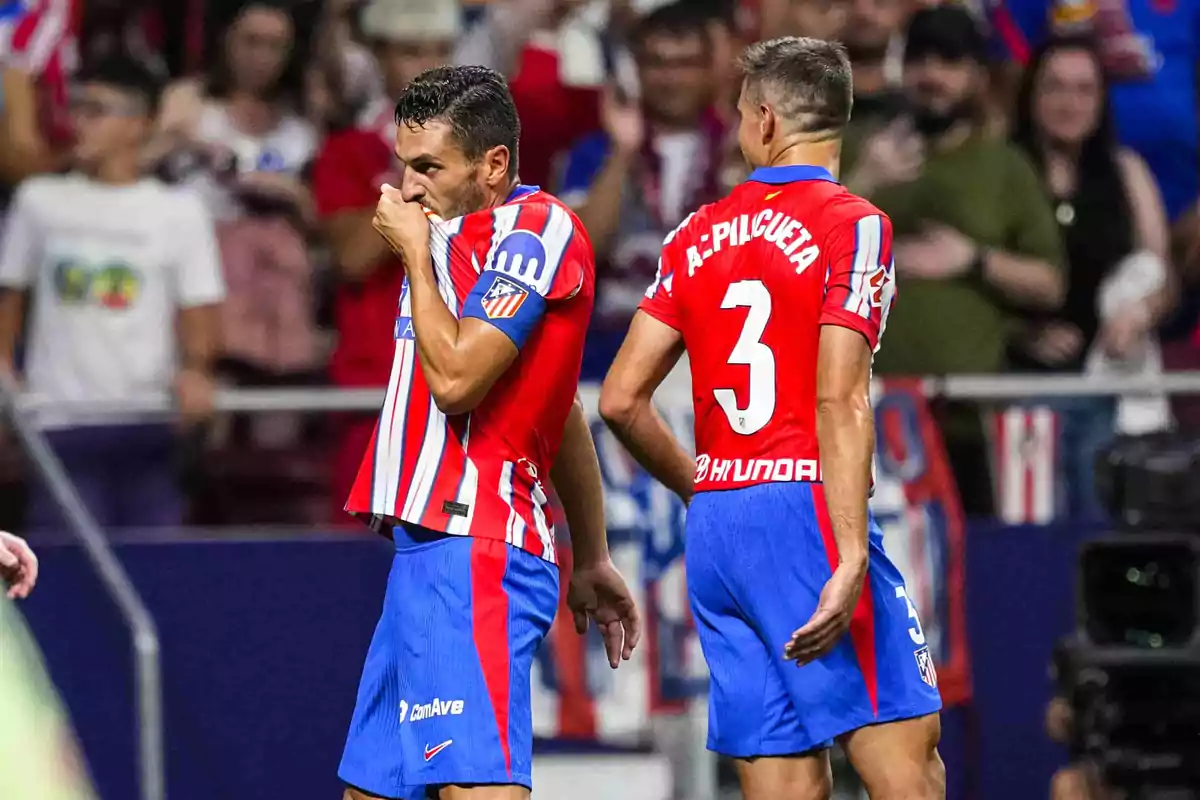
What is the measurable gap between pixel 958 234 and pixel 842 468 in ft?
12.1

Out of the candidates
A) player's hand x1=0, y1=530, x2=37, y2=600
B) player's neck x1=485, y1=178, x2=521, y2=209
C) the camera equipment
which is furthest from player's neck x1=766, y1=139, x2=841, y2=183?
the camera equipment

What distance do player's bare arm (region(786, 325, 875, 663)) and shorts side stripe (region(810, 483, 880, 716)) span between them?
14 centimetres

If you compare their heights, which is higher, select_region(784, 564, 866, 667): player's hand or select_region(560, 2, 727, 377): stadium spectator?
select_region(560, 2, 727, 377): stadium spectator

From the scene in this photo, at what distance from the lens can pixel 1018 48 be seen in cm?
941

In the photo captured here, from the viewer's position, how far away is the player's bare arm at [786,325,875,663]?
16.7 ft

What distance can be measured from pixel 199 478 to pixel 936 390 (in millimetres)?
2942

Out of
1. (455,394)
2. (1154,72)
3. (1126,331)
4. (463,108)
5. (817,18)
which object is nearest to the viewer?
(455,394)

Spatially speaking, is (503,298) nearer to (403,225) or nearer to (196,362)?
(403,225)

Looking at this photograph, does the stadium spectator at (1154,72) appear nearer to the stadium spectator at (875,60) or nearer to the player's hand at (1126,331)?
the stadium spectator at (875,60)

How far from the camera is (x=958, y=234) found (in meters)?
8.66

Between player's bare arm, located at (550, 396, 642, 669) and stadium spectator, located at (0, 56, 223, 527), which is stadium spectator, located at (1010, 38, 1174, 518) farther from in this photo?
player's bare arm, located at (550, 396, 642, 669)

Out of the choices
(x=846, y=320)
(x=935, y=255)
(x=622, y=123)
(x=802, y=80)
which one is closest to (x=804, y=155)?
(x=802, y=80)

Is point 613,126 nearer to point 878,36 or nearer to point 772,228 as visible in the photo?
point 878,36

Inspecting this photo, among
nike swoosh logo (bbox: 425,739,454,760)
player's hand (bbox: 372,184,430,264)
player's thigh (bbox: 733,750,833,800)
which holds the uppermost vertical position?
player's hand (bbox: 372,184,430,264)
